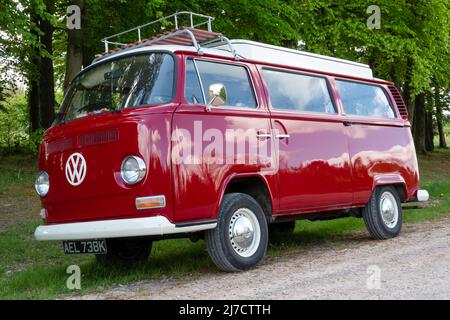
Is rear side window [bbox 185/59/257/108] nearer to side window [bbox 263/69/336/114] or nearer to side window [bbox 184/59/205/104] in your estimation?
side window [bbox 184/59/205/104]

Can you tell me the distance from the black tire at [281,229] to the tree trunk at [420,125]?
20748 mm

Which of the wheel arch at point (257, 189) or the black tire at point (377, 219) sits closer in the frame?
the wheel arch at point (257, 189)

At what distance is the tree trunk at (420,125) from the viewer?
28219 millimetres

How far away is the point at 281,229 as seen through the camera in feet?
29.6

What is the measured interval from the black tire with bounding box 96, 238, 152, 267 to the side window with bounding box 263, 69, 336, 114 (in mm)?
2379

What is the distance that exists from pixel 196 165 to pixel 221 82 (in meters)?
1.12

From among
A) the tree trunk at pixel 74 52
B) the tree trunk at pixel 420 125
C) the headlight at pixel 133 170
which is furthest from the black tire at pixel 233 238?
the tree trunk at pixel 420 125

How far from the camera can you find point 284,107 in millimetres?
6926

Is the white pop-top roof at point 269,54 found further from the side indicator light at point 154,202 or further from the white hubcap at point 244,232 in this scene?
the white hubcap at point 244,232

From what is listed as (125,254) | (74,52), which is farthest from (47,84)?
(125,254)

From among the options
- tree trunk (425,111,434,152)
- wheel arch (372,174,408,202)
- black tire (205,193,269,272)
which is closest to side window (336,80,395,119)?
wheel arch (372,174,408,202)

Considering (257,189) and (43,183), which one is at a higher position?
(43,183)

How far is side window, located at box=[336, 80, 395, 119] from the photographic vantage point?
810cm

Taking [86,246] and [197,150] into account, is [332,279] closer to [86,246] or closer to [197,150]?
[197,150]
